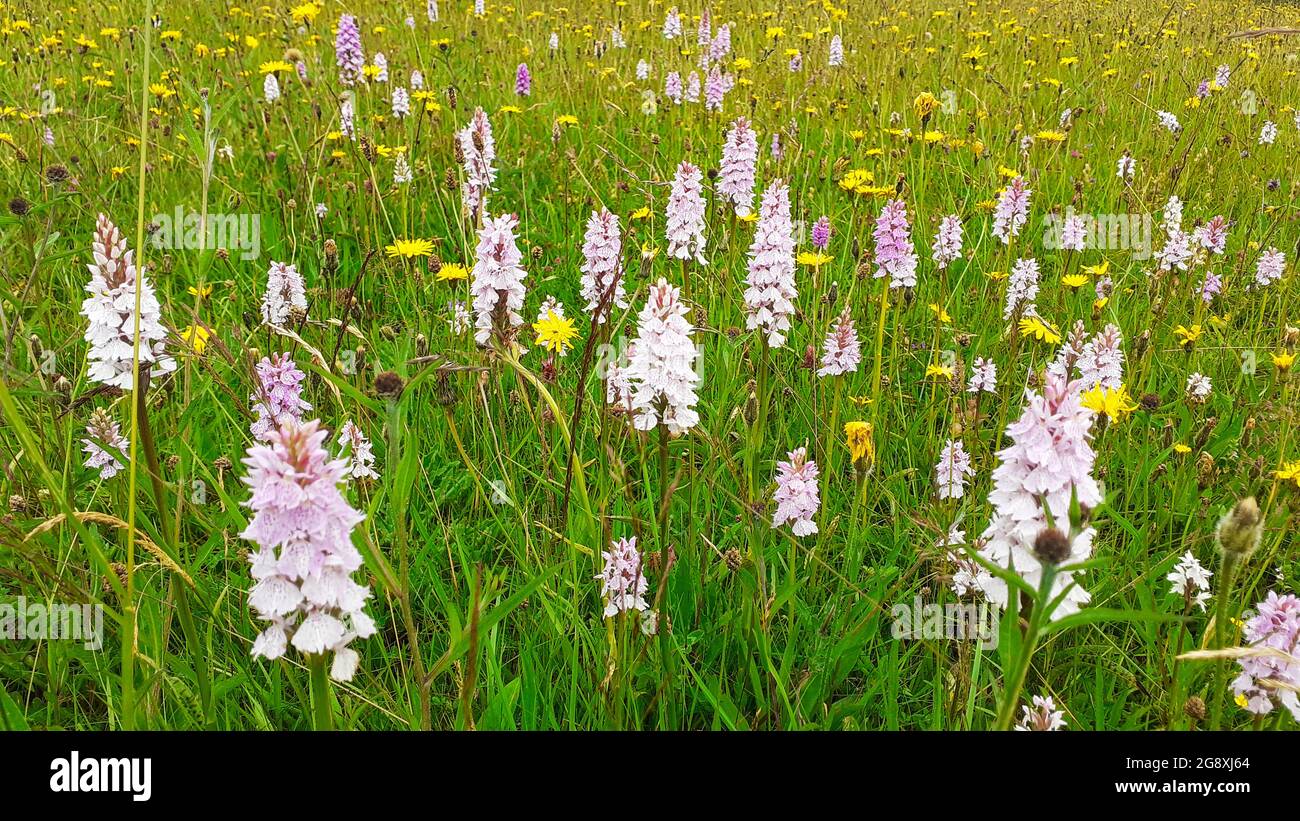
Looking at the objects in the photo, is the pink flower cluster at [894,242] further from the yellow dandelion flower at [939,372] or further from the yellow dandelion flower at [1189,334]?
the yellow dandelion flower at [1189,334]

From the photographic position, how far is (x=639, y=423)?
5.70 ft

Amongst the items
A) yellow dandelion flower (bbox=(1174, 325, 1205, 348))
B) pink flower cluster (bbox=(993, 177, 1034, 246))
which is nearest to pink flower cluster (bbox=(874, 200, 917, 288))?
pink flower cluster (bbox=(993, 177, 1034, 246))

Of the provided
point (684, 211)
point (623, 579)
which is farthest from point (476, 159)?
point (623, 579)

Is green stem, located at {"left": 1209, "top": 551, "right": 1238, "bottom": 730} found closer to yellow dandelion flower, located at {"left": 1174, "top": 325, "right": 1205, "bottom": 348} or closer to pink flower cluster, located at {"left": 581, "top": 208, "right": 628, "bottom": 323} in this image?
pink flower cluster, located at {"left": 581, "top": 208, "right": 628, "bottom": 323}

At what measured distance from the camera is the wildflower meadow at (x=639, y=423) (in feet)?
4.39

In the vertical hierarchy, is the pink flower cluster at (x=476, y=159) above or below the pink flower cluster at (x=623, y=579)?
above

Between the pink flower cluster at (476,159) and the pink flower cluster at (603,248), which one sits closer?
the pink flower cluster at (603,248)

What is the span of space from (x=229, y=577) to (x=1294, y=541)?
2435 mm

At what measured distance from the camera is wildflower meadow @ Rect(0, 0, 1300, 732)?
134 centimetres

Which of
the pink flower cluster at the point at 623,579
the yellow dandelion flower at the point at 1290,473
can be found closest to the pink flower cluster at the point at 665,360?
the pink flower cluster at the point at 623,579

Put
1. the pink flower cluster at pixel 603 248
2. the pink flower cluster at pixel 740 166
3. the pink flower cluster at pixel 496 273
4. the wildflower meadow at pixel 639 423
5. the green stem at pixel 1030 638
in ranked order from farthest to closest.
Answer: the pink flower cluster at pixel 740 166 → the pink flower cluster at pixel 603 248 → the pink flower cluster at pixel 496 273 → the wildflower meadow at pixel 639 423 → the green stem at pixel 1030 638

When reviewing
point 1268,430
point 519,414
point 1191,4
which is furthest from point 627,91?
point 1191,4

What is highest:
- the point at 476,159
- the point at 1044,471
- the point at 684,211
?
the point at 476,159

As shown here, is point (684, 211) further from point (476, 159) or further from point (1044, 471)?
point (1044, 471)
